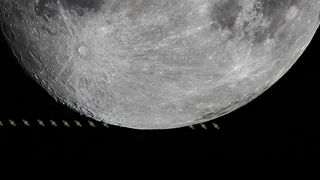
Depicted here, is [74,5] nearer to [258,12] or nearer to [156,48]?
[156,48]

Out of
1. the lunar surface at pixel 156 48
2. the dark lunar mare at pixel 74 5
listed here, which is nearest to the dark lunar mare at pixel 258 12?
the lunar surface at pixel 156 48

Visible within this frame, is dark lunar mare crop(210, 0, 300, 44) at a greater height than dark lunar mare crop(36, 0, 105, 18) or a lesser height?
greater

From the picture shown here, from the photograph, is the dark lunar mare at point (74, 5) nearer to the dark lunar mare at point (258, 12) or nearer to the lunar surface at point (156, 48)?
the lunar surface at point (156, 48)

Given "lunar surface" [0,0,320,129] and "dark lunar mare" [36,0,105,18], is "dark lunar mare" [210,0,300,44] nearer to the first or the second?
"lunar surface" [0,0,320,129]

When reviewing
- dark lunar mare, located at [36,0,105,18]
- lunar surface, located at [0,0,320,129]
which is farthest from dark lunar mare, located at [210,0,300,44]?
dark lunar mare, located at [36,0,105,18]

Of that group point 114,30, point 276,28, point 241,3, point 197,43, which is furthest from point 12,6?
point 276,28

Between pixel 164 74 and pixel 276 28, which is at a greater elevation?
pixel 276 28

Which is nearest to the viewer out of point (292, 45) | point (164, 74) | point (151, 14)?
point (151, 14)

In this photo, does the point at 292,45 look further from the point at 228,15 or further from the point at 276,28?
the point at 228,15
